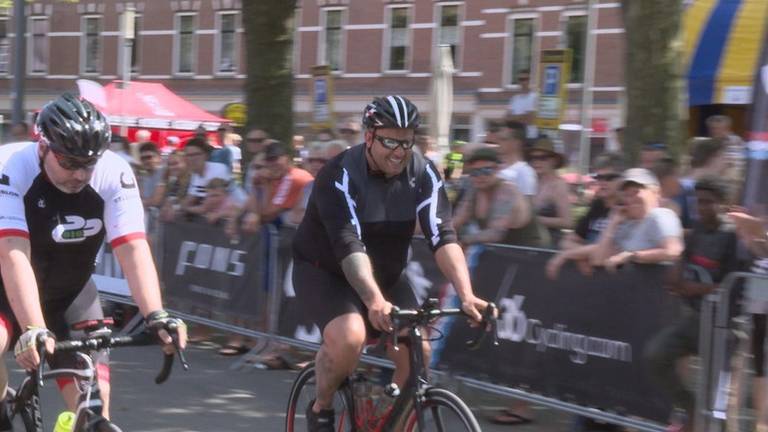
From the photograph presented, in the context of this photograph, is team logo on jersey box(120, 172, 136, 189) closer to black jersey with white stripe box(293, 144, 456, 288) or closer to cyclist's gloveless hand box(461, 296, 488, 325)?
black jersey with white stripe box(293, 144, 456, 288)

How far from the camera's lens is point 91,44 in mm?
39344

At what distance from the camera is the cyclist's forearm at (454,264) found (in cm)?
498

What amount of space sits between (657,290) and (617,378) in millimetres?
570

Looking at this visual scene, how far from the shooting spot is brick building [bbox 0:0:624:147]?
30562 millimetres

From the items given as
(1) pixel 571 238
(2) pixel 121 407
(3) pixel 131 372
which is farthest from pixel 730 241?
(3) pixel 131 372

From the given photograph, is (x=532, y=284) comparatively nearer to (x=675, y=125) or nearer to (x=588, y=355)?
(x=588, y=355)

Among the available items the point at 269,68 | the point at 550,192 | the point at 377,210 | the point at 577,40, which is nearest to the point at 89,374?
the point at 377,210

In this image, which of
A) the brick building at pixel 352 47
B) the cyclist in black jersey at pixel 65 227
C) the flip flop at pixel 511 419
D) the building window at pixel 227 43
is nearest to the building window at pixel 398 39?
the brick building at pixel 352 47

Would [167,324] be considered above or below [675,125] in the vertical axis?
below

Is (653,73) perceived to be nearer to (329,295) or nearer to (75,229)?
(329,295)

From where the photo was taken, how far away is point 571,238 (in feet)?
25.6

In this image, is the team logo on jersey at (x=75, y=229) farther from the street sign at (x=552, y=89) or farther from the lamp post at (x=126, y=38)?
the lamp post at (x=126, y=38)

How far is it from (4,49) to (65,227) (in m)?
37.7

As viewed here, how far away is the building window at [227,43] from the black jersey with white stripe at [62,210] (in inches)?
1276
